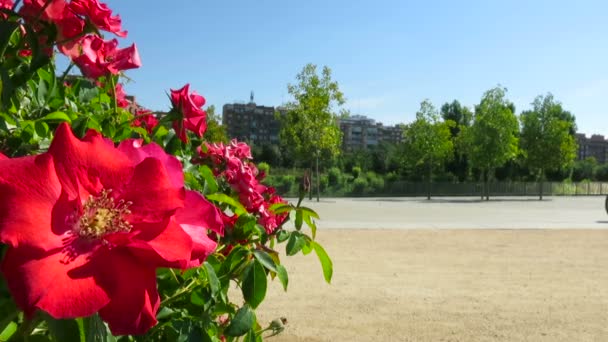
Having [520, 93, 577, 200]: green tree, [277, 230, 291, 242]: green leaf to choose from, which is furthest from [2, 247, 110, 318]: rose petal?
[520, 93, 577, 200]: green tree

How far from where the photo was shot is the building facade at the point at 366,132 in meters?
131

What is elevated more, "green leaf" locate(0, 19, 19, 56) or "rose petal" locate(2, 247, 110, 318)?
"green leaf" locate(0, 19, 19, 56)

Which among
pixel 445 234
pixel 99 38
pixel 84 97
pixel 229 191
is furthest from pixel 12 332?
pixel 445 234

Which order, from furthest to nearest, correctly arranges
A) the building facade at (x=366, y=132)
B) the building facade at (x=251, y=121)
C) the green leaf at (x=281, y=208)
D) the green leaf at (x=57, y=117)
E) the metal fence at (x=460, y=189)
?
1. the building facade at (x=366, y=132)
2. the building facade at (x=251, y=121)
3. the metal fence at (x=460, y=189)
4. the green leaf at (x=281, y=208)
5. the green leaf at (x=57, y=117)

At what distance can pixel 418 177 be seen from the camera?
4797cm

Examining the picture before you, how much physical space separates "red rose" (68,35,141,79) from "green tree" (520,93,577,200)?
138 feet

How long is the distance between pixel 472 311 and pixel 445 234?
715 cm

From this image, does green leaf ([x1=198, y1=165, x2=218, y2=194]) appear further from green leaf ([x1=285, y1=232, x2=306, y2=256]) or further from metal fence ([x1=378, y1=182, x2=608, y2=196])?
metal fence ([x1=378, y1=182, x2=608, y2=196])

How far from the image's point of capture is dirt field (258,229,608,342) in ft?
16.0

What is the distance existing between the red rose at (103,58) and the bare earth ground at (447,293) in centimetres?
357

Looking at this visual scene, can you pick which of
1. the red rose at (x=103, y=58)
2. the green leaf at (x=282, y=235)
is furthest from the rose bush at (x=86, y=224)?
the green leaf at (x=282, y=235)

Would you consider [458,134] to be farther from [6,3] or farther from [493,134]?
[6,3]

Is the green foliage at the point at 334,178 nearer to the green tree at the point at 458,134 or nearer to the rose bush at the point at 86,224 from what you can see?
the green tree at the point at 458,134

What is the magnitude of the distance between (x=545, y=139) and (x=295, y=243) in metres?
42.7
